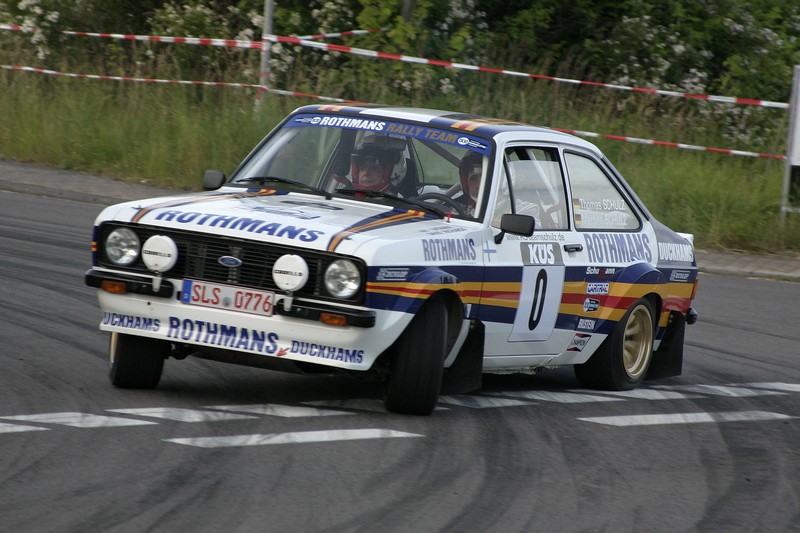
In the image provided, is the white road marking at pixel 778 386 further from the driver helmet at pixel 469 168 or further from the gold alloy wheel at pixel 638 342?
the driver helmet at pixel 469 168

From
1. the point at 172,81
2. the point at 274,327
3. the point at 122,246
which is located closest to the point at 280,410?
the point at 274,327

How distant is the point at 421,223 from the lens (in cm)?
709

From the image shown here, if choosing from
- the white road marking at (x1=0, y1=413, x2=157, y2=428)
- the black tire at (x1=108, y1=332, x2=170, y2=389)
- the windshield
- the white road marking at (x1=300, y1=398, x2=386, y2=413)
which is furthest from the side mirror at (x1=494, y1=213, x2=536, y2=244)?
the white road marking at (x1=0, y1=413, x2=157, y2=428)

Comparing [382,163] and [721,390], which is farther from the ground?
[382,163]

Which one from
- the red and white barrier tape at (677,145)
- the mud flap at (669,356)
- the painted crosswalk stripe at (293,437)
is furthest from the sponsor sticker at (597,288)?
→ the red and white barrier tape at (677,145)

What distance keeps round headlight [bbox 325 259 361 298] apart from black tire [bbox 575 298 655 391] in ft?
8.31

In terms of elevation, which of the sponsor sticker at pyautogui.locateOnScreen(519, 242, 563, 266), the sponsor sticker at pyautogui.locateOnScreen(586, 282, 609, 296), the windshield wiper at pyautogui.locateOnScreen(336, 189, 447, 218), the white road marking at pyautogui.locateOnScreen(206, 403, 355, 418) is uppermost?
the windshield wiper at pyautogui.locateOnScreen(336, 189, 447, 218)

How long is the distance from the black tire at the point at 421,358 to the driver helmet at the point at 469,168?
3.55 ft

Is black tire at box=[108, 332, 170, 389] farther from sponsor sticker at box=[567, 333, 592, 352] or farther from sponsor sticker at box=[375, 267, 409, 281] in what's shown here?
sponsor sticker at box=[567, 333, 592, 352]

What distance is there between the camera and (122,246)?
676 centimetres

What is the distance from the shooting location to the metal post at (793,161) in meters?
16.2

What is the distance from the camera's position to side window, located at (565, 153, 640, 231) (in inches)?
326

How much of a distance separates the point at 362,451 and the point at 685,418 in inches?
94.6

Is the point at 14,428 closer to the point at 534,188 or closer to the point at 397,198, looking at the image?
Result: the point at 397,198
